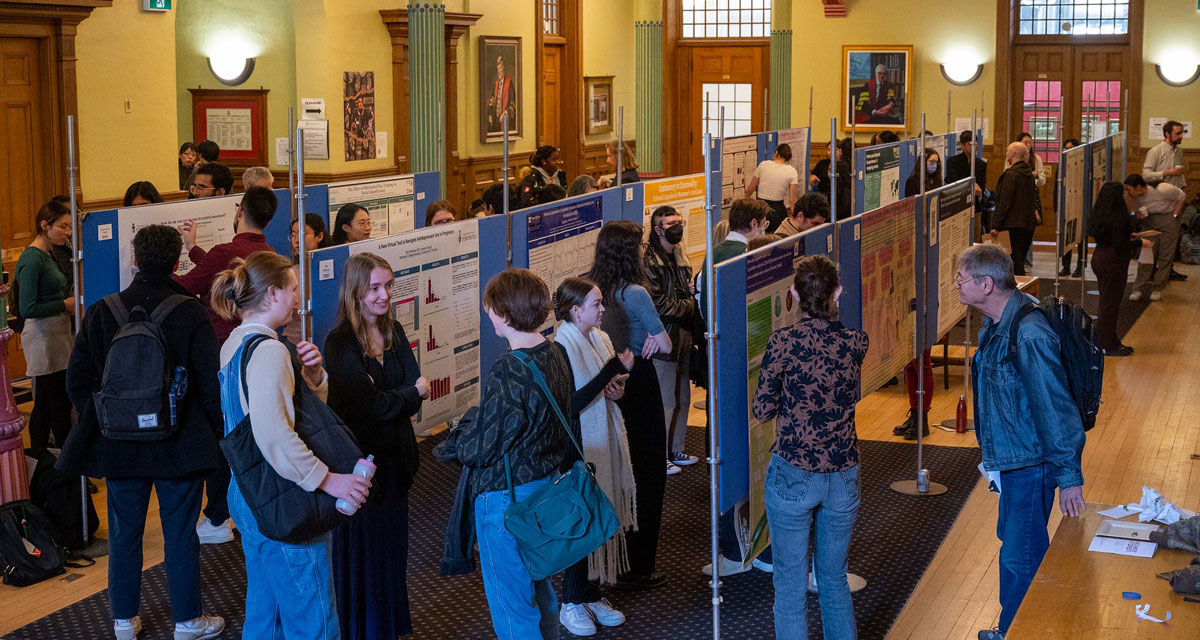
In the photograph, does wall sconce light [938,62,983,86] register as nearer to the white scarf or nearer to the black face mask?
the black face mask

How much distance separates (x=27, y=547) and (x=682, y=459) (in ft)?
10.8

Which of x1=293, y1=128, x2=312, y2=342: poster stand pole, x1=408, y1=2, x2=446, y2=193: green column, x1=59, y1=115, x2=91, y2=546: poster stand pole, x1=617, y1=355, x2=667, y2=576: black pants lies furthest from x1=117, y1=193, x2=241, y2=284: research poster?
x1=408, y1=2, x2=446, y2=193: green column

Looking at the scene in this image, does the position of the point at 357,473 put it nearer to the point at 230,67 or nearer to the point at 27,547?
the point at 27,547

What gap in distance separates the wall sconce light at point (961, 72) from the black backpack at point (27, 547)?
43.0 ft

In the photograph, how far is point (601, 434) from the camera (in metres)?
4.62

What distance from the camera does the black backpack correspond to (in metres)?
5.32

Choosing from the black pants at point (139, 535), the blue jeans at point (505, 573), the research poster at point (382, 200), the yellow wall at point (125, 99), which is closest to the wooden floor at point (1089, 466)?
the black pants at point (139, 535)

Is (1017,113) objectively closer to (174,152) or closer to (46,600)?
(174,152)

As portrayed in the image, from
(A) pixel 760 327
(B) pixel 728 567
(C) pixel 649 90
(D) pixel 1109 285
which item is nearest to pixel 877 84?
(C) pixel 649 90

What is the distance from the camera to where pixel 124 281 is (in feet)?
19.2

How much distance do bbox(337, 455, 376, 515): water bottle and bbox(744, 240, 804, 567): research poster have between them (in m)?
1.40

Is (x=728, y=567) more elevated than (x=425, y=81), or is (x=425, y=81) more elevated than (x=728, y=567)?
(x=425, y=81)

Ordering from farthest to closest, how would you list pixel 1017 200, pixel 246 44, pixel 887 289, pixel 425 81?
pixel 1017 200, pixel 425 81, pixel 246 44, pixel 887 289

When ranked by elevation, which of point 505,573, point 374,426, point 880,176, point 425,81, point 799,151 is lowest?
point 505,573
